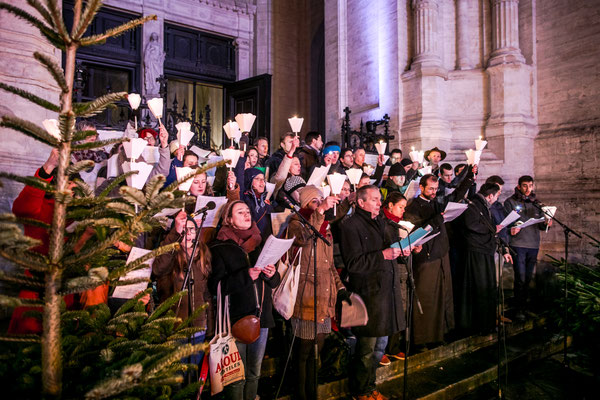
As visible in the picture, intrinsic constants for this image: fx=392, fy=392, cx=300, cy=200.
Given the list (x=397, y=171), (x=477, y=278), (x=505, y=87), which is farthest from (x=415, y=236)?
(x=505, y=87)

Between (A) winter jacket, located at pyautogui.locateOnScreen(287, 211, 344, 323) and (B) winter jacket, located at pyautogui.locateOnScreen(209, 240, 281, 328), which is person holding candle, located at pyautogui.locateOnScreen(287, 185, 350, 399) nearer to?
(A) winter jacket, located at pyautogui.locateOnScreen(287, 211, 344, 323)

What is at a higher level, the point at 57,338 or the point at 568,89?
the point at 568,89

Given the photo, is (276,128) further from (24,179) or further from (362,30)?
(24,179)

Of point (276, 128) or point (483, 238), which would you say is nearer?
Result: point (483, 238)

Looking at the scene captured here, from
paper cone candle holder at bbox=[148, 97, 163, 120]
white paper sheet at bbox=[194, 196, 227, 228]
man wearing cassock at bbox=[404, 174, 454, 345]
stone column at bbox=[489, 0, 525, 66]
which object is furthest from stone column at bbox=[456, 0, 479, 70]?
white paper sheet at bbox=[194, 196, 227, 228]

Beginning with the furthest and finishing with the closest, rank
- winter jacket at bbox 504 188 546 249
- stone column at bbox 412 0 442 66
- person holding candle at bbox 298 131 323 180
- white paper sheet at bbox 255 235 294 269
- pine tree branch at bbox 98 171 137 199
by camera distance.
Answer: stone column at bbox 412 0 442 66 < winter jacket at bbox 504 188 546 249 < person holding candle at bbox 298 131 323 180 < white paper sheet at bbox 255 235 294 269 < pine tree branch at bbox 98 171 137 199

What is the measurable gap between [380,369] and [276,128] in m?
12.9

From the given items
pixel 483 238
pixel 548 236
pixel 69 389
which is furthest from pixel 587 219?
pixel 69 389

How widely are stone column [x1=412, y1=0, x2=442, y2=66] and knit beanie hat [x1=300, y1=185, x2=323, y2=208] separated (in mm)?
8355

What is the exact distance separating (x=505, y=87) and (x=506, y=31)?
155 cm

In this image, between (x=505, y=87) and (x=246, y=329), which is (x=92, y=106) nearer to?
(x=246, y=329)

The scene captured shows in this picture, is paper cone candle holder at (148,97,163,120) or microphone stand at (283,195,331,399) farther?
paper cone candle holder at (148,97,163,120)

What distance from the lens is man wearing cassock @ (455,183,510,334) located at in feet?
18.9

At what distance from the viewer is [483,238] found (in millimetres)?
5836
